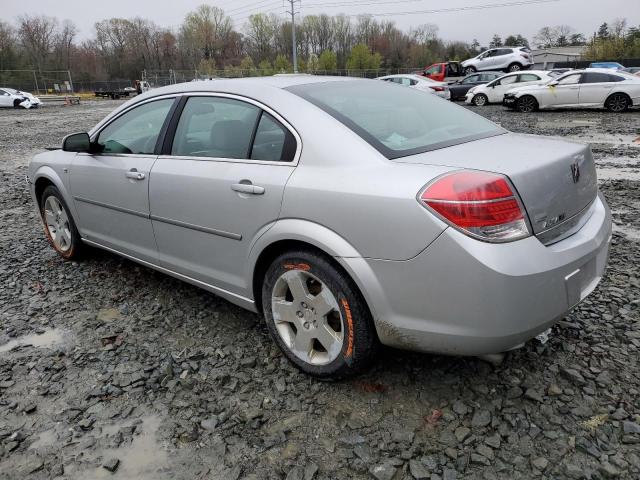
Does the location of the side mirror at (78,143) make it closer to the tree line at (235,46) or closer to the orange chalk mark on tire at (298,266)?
the orange chalk mark on tire at (298,266)

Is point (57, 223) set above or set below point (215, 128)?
below

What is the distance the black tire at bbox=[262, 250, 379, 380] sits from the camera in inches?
89.6

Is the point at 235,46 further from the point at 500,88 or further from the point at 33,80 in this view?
the point at 500,88

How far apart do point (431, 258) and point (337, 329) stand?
72 cm

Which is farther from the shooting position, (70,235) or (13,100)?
(13,100)

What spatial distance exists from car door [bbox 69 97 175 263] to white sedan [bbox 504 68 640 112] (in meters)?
16.1

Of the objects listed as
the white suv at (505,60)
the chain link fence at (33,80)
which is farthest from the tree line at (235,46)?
the white suv at (505,60)

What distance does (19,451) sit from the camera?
7.20 feet

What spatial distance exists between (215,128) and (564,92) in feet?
54.3

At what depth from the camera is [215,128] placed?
9.77 feet

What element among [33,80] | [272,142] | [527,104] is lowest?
[527,104]

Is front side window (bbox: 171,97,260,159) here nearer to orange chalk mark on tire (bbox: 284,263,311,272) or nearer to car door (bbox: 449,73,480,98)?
orange chalk mark on tire (bbox: 284,263,311,272)

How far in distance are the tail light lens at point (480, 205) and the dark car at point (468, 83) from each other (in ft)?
75.0

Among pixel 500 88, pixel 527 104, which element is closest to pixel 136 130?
pixel 527 104
